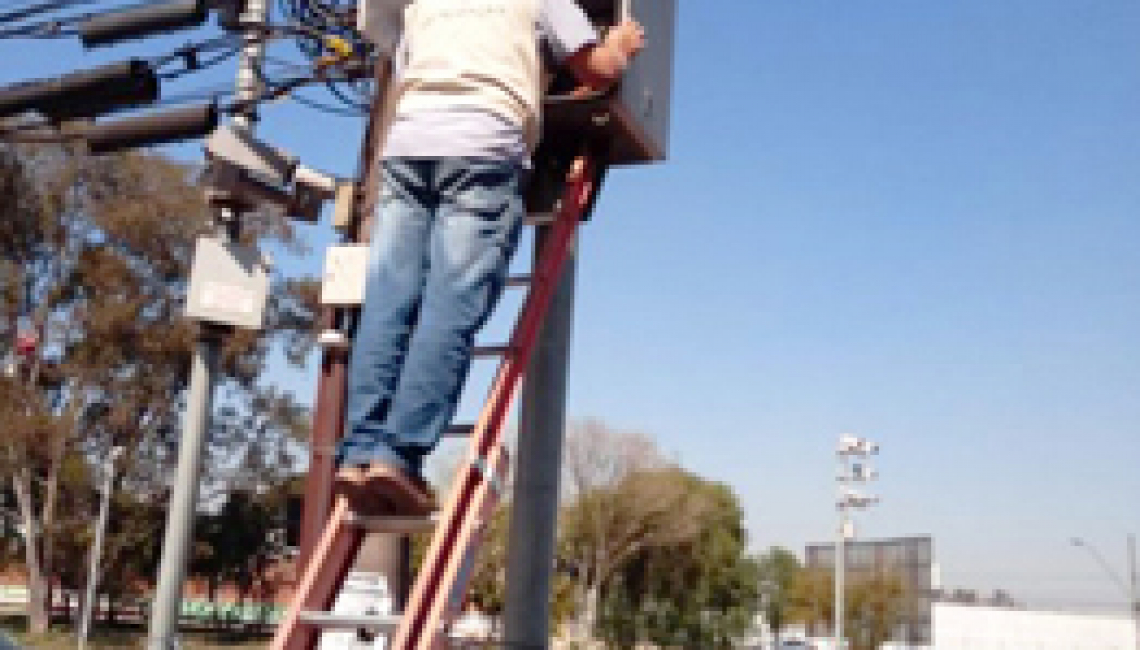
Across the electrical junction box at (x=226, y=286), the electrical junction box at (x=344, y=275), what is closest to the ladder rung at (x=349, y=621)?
the electrical junction box at (x=344, y=275)

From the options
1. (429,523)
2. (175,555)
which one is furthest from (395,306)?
(175,555)

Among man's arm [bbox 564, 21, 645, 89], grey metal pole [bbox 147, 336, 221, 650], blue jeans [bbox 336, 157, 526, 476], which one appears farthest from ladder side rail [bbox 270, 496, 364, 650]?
grey metal pole [bbox 147, 336, 221, 650]

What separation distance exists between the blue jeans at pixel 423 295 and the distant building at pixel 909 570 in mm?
65893

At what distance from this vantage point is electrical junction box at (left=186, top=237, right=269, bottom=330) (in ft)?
22.4

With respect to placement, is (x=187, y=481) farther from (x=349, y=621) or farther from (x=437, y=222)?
(x=349, y=621)

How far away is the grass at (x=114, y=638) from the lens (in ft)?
103

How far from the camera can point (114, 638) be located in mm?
36500

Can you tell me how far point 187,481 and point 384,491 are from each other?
13.8 feet

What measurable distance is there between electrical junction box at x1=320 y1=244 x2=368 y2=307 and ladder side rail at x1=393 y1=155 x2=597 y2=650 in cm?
173

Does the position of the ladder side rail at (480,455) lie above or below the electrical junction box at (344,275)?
below

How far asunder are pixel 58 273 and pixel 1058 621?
207 feet

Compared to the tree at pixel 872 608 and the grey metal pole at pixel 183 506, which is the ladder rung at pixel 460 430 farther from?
the tree at pixel 872 608

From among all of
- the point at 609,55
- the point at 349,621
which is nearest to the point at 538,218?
the point at 609,55

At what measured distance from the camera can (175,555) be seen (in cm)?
649
